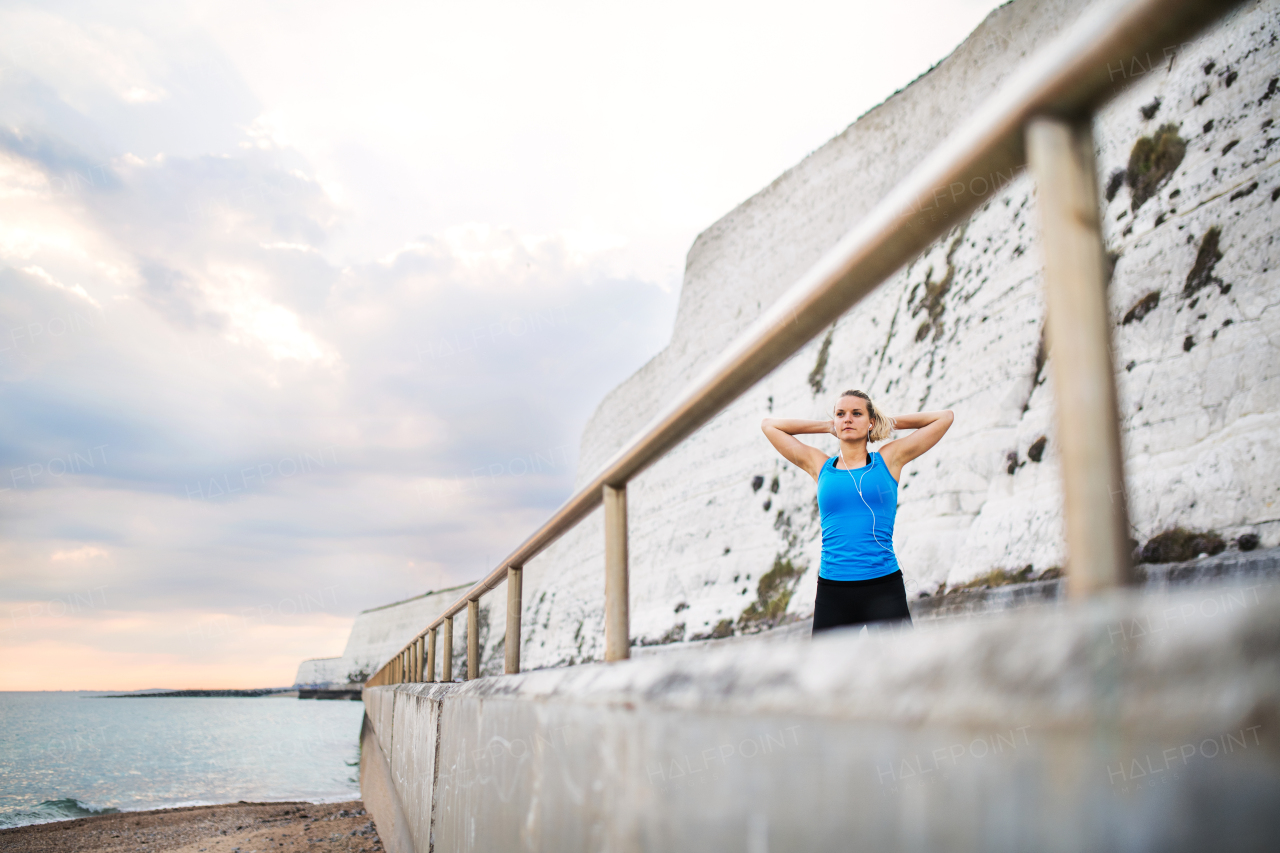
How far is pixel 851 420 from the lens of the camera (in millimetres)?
2965

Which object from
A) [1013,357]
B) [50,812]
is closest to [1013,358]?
[1013,357]

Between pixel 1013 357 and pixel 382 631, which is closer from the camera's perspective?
pixel 1013 357

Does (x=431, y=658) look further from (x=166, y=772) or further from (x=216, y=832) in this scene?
(x=166, y=772)

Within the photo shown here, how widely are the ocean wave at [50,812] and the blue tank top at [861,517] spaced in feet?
44.9

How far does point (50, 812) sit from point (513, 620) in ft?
49.3

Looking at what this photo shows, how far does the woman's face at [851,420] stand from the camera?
2.95 m

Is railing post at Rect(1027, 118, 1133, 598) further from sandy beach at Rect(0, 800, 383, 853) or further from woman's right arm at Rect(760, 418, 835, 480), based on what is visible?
sandy beach at Rect(0, 800, 383, 853)

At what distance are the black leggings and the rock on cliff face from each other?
896 mm

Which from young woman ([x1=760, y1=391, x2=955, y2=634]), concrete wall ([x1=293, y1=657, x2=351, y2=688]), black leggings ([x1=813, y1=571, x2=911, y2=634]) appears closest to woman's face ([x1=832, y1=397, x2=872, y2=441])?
young woman ([x1=760, y1=391, x2=955, y2=634])

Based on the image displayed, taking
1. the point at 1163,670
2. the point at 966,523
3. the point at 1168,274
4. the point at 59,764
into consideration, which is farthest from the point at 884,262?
the point at 59,764

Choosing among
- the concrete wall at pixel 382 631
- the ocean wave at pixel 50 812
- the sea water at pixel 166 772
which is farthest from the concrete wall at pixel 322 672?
the ocean wave at pixel 50 812

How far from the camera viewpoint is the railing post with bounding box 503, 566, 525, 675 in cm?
277

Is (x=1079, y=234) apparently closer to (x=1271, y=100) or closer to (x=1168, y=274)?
(x=1168, y=274)

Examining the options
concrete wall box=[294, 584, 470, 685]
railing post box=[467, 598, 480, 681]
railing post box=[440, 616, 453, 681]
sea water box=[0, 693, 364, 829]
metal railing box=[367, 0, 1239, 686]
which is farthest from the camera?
concrete wall box=[294, 584, 470, 685]
